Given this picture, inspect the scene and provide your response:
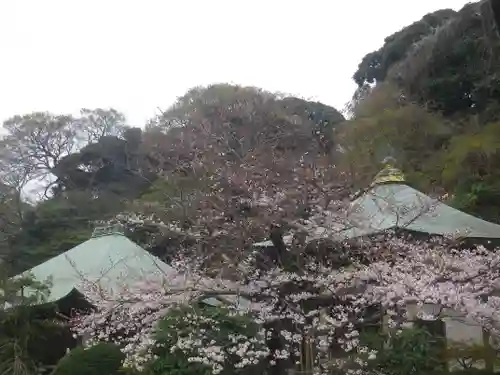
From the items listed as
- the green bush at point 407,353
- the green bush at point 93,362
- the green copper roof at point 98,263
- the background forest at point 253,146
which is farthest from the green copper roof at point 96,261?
the green bush at point 407,353

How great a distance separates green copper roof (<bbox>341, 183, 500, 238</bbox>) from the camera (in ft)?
22.1

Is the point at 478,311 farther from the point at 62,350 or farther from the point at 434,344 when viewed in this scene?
the point at 62,350

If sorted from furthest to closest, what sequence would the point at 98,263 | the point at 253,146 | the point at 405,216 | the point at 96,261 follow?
the point at 253,146 < the point at 96,261 < the point at 98,263 < the point at 405,216

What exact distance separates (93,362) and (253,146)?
923cm

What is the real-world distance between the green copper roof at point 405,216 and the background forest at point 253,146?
1.38 feet

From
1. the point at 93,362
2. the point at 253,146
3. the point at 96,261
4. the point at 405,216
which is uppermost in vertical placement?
the point at 253,146

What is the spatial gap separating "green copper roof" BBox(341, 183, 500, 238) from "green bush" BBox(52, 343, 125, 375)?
3.28 m

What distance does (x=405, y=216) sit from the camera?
734 centimetres

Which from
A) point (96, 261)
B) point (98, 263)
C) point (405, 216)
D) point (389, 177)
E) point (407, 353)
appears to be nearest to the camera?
point (407, 353)

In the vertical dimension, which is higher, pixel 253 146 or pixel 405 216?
pixel 253 146

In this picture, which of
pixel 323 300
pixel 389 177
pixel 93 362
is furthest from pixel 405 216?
pixel 93 362

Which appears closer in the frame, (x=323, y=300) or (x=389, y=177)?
(x=323, y=300)

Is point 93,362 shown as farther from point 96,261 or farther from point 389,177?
point 389,177

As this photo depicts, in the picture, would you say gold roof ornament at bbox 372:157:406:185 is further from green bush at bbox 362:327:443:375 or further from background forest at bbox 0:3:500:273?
green bush at bbox 362:327:443:375
